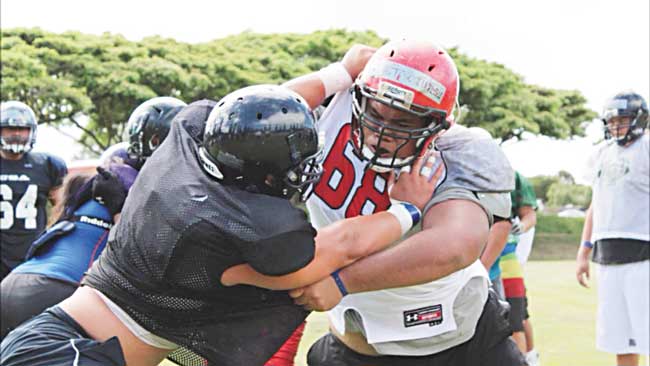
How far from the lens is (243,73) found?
2475 cm

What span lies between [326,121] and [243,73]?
21.8 metres

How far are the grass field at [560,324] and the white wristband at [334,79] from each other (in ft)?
11.9

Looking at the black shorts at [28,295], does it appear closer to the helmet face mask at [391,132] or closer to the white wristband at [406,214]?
the helmet face mask at [391,132]

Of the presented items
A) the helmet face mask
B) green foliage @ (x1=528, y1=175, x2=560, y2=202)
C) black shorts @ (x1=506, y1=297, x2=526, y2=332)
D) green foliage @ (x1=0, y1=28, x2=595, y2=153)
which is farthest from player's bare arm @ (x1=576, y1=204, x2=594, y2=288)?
green foliage @ (x1=528, y1=175, x2=560, y2=202)

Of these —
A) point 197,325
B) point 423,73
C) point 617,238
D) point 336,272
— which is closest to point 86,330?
point 197,325

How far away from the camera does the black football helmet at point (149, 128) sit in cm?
446

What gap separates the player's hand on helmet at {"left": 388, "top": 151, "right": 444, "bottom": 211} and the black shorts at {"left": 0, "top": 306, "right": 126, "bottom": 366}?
1167 mm

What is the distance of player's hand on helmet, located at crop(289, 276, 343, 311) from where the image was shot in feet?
8.69

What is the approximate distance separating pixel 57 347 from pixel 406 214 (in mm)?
1249

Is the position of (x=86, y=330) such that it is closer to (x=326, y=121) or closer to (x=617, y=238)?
(x=326, y=121)

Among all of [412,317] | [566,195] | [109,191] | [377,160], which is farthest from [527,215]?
[566,195]

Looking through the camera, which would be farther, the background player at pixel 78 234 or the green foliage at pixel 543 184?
the green foliage at pixel 543 184

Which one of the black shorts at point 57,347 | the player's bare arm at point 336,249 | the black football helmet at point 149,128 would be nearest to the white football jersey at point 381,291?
the player's bare arm at point 336,249

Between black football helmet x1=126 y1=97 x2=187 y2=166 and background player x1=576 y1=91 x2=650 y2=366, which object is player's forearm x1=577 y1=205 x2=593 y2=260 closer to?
background player x1=576 y1=91 x2=650 y2=366
